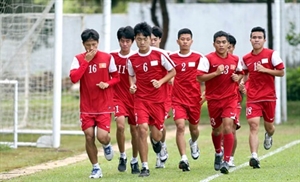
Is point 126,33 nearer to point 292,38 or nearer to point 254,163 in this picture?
point 254,163

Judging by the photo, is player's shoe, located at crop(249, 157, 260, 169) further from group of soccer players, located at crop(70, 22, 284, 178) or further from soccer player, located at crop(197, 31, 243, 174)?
soccer player, located at crop(197, 31, 243, 174)

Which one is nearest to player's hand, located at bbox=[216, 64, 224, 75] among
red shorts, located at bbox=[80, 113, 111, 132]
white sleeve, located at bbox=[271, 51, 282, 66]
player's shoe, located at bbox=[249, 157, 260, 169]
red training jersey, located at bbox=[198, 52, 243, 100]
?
red training jersey, located at bbox=[198, 52, 243, 100]

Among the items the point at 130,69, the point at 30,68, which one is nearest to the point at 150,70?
the point at 130,69

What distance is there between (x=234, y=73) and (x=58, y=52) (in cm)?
654

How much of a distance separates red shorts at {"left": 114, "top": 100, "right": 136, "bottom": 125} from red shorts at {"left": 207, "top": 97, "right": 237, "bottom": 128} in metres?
1.38

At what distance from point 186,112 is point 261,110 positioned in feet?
4.52

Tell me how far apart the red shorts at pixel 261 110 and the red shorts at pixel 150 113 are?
1.87m

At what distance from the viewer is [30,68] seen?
2667 centimetres

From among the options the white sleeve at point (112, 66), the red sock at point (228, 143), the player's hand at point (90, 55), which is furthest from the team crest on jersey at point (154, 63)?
the red sock at point (228, 143)

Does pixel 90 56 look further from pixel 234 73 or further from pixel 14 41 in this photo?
pixel 14 41

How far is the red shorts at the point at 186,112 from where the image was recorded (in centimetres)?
1541

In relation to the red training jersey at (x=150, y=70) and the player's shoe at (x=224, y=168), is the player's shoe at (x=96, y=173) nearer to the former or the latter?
the red training jersey at (x=150, y=70)

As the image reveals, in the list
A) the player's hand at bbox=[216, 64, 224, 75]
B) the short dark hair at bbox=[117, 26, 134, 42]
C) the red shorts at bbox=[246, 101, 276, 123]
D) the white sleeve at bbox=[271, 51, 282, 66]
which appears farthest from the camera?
the red shorts at bbox=[246, 101, 276, 123]

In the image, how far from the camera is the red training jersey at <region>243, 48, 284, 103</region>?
15.7 m
